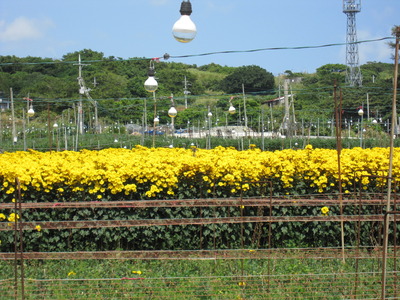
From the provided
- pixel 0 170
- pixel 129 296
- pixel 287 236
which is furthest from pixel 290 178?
pixel 0 170

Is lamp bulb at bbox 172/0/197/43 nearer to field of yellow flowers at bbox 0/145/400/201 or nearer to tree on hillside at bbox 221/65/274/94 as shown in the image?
field of yellow flowers at bbox 0/145/400/201

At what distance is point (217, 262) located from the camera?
626cm

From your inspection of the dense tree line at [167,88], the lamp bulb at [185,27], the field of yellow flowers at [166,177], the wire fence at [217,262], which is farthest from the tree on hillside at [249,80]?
the lamp bulb at [185,27]

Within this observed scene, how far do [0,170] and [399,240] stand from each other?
206 inches

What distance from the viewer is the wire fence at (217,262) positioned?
5168 mm

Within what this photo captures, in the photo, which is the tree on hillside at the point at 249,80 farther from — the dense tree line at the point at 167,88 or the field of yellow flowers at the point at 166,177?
the field of yellow flowers at the point at 166,177

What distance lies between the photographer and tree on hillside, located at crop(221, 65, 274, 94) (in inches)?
2837

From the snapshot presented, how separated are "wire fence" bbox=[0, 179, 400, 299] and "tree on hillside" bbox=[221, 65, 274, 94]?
6526 centimetres

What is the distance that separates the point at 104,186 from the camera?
7.02m

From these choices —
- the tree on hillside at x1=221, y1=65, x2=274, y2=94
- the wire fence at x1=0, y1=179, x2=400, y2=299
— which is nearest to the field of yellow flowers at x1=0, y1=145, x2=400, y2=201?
the wire fence at x1=0, y1=179, x2=400, y2=299

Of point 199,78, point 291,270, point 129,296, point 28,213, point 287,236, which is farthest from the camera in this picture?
point 199,78

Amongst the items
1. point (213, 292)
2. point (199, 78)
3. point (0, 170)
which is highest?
point (199, 78)

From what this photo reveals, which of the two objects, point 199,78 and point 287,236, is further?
point 199,78

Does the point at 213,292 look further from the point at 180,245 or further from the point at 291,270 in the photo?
the point at 180,245
